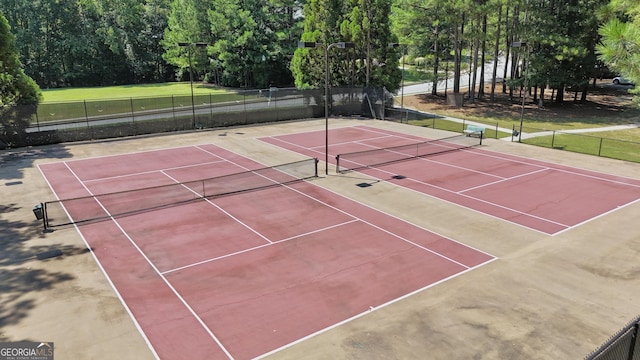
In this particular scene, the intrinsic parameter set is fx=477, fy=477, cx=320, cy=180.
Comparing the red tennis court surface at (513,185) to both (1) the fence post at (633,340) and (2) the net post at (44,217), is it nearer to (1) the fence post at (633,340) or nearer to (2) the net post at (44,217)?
(1) the fence post at (633,340)

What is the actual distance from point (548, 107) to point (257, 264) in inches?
1714

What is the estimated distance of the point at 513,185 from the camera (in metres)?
23.6

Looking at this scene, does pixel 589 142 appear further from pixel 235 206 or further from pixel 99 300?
pixel 99 300

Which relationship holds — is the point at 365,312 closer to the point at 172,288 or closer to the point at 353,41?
the point at 172,288

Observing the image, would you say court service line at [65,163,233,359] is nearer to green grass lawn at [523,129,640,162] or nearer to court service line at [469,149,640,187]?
court service line at [469,149,640,187]

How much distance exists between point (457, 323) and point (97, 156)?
2558 cm

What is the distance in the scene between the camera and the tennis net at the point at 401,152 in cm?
2790

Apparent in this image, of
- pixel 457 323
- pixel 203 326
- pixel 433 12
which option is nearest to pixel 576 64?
pixel 433 12

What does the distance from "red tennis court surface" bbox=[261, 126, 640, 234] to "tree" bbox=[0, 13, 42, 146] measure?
1830 cm

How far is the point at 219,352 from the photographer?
425 inches

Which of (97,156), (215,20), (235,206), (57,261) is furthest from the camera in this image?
(215,20)

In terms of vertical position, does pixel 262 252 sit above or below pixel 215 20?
below

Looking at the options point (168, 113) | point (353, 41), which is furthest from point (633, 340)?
point (353, 41)

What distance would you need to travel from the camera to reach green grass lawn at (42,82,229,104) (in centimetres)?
6322
